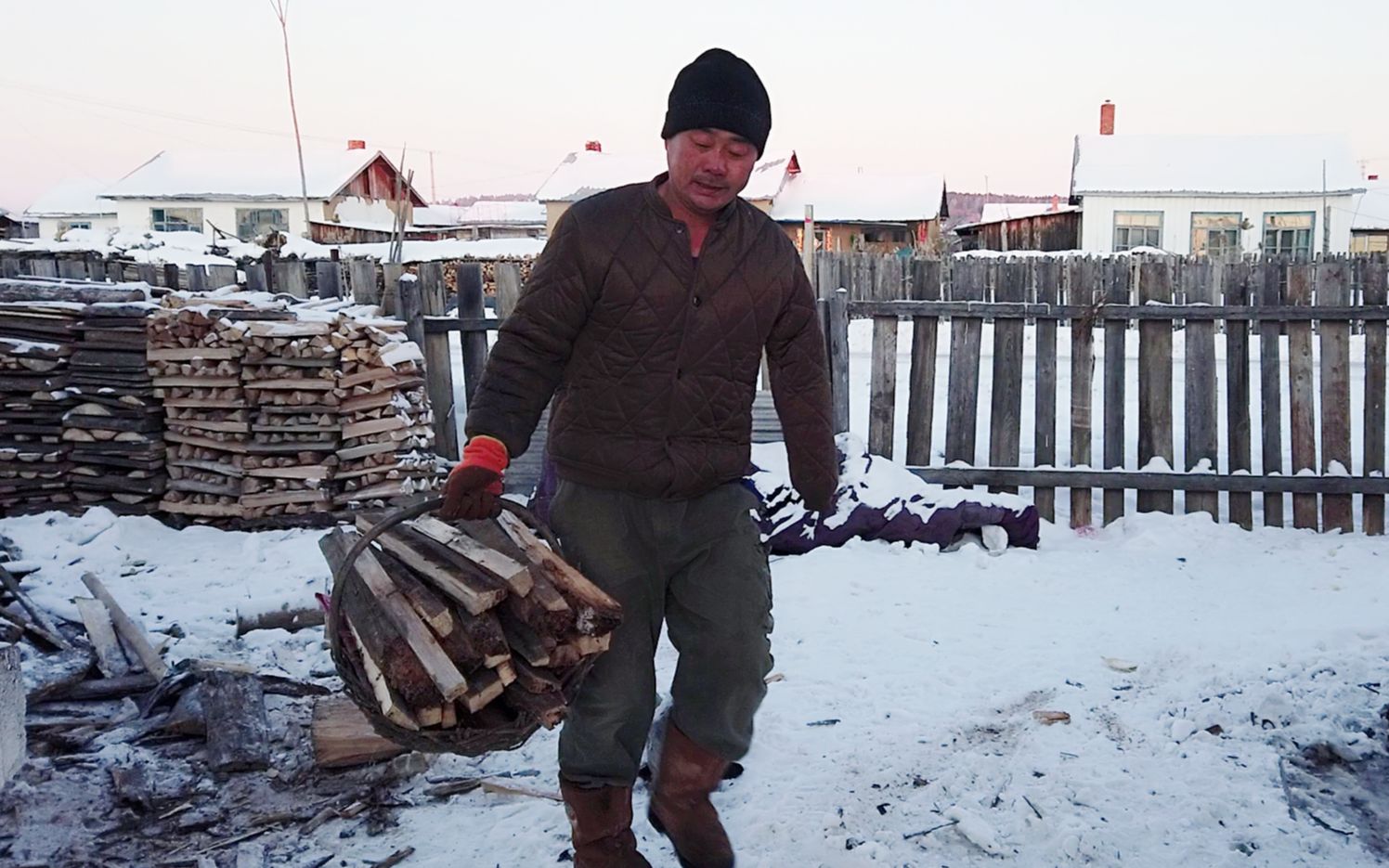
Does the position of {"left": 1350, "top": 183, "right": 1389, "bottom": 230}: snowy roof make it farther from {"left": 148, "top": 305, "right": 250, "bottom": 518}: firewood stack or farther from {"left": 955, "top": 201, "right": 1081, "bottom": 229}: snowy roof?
{"left": 148, "top": 305, "right": 250, "bottom": 518}: firewood stack

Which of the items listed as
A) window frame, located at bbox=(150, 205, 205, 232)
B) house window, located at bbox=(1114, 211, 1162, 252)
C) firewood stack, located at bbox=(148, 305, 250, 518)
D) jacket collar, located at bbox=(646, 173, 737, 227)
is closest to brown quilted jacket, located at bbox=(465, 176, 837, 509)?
jacket collar, located at bbox=(646, 173, 737, 227)

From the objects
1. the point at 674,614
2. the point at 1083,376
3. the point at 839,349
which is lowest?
the point at 674,614

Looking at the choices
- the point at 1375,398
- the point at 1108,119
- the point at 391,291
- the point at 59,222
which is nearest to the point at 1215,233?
the point at 1108,119

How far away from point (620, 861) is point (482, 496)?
1.01m

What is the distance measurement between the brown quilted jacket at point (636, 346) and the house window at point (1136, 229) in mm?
28775

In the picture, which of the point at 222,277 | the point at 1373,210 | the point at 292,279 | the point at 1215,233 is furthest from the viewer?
the point at 1373,210

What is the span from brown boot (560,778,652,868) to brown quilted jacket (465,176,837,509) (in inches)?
31.6

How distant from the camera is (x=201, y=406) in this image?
6.58 m

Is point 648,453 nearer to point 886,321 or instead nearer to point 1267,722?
point 1267,722

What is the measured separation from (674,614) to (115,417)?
207 inches

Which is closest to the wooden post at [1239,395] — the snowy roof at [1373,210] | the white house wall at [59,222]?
the snowy roof at [1373,210]

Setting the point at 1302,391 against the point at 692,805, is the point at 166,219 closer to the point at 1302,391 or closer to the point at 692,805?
the point at 1302,391

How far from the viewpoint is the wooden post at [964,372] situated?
21.9ft

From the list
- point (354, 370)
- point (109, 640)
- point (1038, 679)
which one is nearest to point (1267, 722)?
point (1038, 679)
